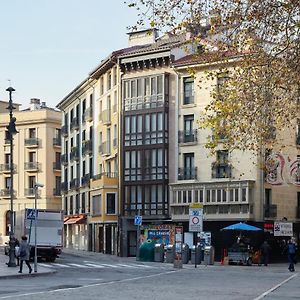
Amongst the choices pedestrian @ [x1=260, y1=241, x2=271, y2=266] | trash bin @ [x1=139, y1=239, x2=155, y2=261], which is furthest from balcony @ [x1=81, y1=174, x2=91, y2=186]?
pedestrian @ [x1=260, y1=241, x2=271, y2=266]

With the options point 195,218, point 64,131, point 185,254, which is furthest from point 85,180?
point 195,218

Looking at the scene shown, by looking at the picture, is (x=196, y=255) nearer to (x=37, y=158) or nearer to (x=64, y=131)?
(x=64, y=131)

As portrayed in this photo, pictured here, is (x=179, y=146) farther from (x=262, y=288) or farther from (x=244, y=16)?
(x=244, y=16)

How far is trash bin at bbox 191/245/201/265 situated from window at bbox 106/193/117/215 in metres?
16.1

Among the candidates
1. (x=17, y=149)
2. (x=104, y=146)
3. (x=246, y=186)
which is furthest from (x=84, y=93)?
(x=246, y=186)

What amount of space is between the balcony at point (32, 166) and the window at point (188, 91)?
3325cm

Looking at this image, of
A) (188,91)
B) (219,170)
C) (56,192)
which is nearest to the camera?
(219,170)

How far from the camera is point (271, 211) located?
57.0 metres

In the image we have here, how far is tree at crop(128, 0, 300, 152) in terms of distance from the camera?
20500 mm

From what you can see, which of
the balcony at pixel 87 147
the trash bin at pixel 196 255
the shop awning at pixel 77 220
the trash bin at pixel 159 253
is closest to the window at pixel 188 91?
the trash bin at pixel 159 253

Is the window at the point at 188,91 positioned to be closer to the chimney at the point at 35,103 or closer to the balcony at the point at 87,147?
the balcony at the point at 87,147

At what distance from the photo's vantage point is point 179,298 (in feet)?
74.2

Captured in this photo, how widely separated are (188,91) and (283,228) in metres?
13.1

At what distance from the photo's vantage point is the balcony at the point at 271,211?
186 feet
